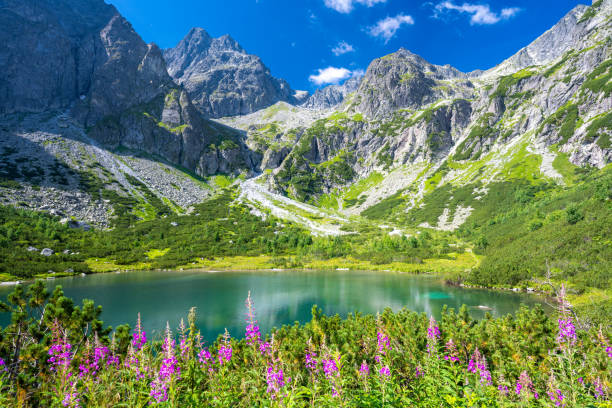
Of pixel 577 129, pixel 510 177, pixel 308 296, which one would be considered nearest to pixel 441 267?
pixel 308 296

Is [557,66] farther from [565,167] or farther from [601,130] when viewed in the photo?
[565,167]

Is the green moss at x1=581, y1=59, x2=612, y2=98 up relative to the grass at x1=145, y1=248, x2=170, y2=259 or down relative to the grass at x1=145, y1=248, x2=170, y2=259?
up

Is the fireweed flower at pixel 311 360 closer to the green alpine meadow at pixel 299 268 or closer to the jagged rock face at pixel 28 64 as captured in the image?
the green alpine meadow at pixel 299 268

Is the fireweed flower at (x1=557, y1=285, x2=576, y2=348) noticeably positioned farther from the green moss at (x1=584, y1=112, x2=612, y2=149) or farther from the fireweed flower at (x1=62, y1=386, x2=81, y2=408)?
the green moss at (x1=584, y1=112, x2=612, y2=149)

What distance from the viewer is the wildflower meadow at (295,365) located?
4.87 metres

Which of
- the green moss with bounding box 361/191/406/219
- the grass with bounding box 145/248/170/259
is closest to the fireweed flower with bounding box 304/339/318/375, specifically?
the grass with bounding box 145/248/170/259

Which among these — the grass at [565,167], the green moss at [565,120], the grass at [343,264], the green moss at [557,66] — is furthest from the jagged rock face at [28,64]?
the green moss at [557,66]

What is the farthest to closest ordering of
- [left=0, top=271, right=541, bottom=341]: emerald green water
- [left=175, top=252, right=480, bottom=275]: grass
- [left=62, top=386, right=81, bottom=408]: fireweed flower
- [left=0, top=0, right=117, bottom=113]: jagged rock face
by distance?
[left=0, top=0, right=117, bottom=113]: jagged rock face
[left=175, top=252, right=480, bottom=275]: grass
[left=0, top=271, right=541, bottom=341]: emerald green water
[left=62, top=386, right=81, bottom=408]: fireweed flower

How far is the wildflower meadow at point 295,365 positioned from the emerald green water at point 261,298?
→ 65.8ft

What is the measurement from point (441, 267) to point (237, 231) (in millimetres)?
89379

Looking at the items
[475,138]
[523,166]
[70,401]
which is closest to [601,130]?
[523,166]

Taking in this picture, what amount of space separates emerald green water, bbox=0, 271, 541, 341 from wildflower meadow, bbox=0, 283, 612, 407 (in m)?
20.1

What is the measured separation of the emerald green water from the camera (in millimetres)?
35831

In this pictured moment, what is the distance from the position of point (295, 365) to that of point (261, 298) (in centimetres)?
3921
